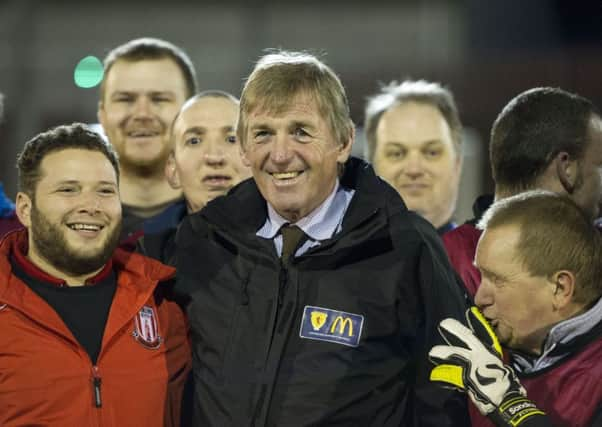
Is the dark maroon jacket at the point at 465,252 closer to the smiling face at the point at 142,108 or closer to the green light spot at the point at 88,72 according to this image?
the smiling face at the point at 142,108

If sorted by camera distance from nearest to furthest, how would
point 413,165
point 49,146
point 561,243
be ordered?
point 561,243 → point 49,146 → point 413,165

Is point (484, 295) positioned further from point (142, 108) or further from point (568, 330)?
point (142, 108)

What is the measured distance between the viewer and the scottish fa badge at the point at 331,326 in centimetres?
305

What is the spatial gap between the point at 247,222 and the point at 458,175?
5.49 ft

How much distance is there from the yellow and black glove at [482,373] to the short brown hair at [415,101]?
1838 millimetres

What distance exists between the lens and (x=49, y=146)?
338cm

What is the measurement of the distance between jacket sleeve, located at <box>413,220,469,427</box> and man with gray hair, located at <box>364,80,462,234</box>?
4.65ft

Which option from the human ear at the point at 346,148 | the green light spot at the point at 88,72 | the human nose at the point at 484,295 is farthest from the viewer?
the green light spot at the point at 88,72

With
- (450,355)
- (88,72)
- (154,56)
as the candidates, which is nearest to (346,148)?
(450,355)

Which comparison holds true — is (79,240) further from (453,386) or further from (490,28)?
(490,28)

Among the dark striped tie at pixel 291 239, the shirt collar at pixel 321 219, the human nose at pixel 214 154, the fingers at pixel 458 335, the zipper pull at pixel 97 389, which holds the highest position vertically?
the human nose at pixel 214 154

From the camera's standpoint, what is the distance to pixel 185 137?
159 inches

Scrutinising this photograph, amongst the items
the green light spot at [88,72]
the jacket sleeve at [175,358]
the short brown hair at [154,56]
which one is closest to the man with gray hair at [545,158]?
the jacket sleeve at [175,358]

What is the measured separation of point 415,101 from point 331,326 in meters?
1.92
